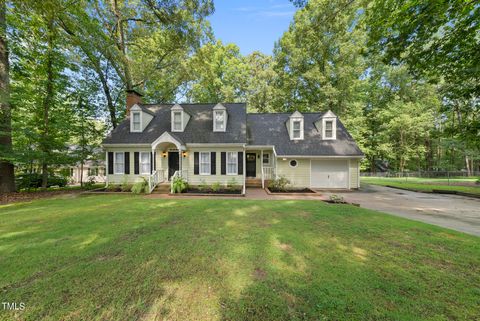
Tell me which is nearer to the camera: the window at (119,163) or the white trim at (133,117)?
the window at (119,163)

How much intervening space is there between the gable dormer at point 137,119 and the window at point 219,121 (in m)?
5.49

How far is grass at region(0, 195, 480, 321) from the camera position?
229 centimetres

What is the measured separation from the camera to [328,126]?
48.9 feet

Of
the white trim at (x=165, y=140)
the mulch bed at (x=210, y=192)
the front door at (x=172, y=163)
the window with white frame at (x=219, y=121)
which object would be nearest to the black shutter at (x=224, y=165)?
the mulch bed at (x=210, y=192)

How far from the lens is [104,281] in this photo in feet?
9.21

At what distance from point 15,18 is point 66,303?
15744 millimetres

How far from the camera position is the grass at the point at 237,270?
229 cm

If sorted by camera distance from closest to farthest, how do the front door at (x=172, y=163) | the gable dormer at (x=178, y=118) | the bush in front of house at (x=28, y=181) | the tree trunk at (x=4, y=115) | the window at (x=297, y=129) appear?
1. the tree trunk at (x=4, y=115)
2. the bush in front of house at (x=28, y=181)
3. the front door at (x=172, y=163)
4. the gable dormer at (x=178, y=118)
5. the window at (x=297, y=129)

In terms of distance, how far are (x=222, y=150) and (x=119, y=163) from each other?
736cm

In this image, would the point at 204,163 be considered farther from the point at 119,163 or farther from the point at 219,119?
the point at 119,163

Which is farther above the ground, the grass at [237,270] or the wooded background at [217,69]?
the wooded background at [217,69]

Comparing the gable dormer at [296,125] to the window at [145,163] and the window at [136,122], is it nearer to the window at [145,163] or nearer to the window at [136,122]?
the window at [145,163]

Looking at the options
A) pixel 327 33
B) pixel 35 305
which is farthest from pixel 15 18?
pixel 327 33

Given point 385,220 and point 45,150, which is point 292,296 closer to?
point 385,220
